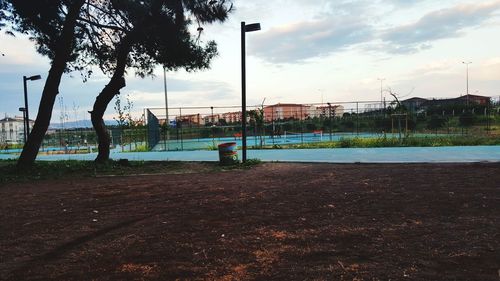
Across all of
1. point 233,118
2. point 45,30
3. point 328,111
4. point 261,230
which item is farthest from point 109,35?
point 233,118

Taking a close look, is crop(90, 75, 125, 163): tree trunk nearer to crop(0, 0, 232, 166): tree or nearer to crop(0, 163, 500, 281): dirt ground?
crop(0, 0, 232, 166): tree

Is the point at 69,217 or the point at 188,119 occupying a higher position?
the point at 188,119

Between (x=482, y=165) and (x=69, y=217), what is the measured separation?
10108 millimetres

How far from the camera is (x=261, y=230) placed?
538 centimetres

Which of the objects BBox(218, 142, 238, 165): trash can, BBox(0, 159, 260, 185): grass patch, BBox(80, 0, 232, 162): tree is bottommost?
BBox(0, 159, 260, 185): grass patch

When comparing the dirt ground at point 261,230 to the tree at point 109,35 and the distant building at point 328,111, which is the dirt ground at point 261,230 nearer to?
the tree at point 109,35

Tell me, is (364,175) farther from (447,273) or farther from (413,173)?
(447,273)

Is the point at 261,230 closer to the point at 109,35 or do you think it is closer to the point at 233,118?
the point at 109,35

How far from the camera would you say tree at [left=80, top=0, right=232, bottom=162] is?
13773 millimetres

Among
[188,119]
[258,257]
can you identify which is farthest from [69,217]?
[188,119]

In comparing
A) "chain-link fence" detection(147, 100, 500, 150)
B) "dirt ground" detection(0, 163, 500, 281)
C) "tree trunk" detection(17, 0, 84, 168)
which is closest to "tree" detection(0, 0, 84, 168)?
"tree trunk" detection(17, 0, 84, 168)

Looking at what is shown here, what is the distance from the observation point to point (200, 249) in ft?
15.2

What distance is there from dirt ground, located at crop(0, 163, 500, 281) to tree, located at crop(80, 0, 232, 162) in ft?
20.0

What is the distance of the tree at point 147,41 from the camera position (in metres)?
13.8
